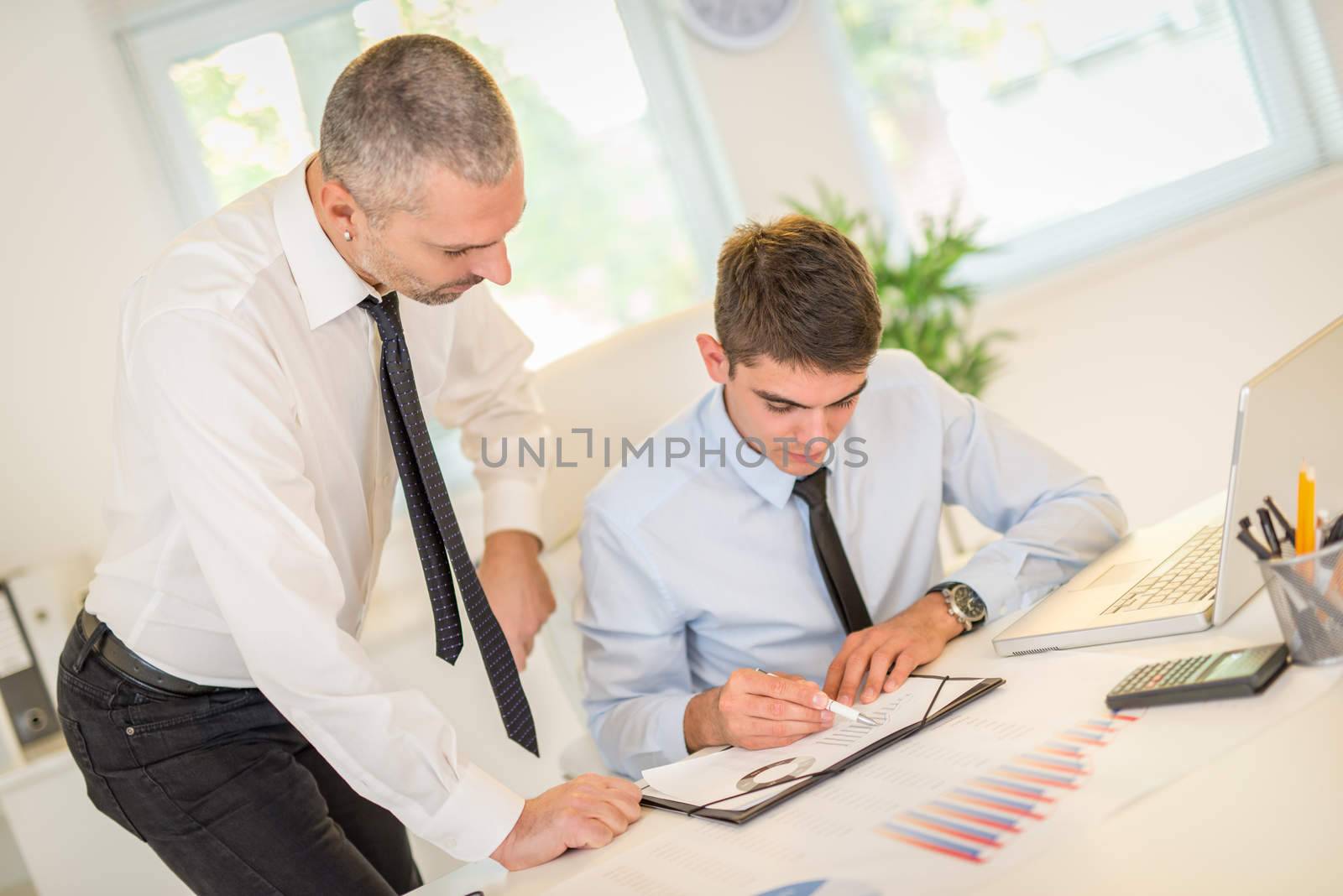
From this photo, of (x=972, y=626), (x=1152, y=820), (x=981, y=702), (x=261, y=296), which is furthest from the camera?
(x=972, y=626)

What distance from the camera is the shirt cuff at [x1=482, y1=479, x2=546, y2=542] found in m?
1.74

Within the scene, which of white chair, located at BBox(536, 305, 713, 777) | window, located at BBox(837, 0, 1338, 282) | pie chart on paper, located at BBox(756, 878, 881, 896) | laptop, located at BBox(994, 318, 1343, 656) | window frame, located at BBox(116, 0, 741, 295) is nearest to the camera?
pie chart on paper, located at BBox(756, 878, 881, 896)

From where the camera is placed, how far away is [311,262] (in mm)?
1366

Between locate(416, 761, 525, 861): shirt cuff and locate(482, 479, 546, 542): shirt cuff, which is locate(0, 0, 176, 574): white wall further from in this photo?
locate(416, 761, 525, 861): shirt cuff

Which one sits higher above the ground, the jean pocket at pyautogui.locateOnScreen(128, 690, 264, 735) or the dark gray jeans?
the jean pocket at pyautogui.locateOnScreen(128, 690, 264, 735)

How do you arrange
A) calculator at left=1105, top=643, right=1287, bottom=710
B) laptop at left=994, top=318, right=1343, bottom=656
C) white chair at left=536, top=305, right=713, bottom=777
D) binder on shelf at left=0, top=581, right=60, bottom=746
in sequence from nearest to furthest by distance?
calculator at left=1105, top=643, right=1287, bottom=710, laptop at left=994, top=318, right=1343, bottom=656, white chair at left=536, top=305, right=713, bottom=777, binder on shelf at left=0, top=581, right=60, bottom=746

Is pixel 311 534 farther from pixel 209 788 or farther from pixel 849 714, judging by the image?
pixel 849 714

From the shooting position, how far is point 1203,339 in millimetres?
3555

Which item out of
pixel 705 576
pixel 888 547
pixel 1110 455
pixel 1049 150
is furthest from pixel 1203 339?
pixel 705 576

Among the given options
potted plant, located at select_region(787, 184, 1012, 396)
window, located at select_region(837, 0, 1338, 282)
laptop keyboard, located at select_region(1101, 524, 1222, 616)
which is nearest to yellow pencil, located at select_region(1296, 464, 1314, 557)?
laptop keyboard, located at select_region(1101, 524, 1222, 616)

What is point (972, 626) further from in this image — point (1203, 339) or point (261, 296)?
point (1203, 339)

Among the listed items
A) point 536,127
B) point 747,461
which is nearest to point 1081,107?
point 536,127

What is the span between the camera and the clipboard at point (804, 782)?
1.09 m

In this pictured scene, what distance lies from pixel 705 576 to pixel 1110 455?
237 cm
